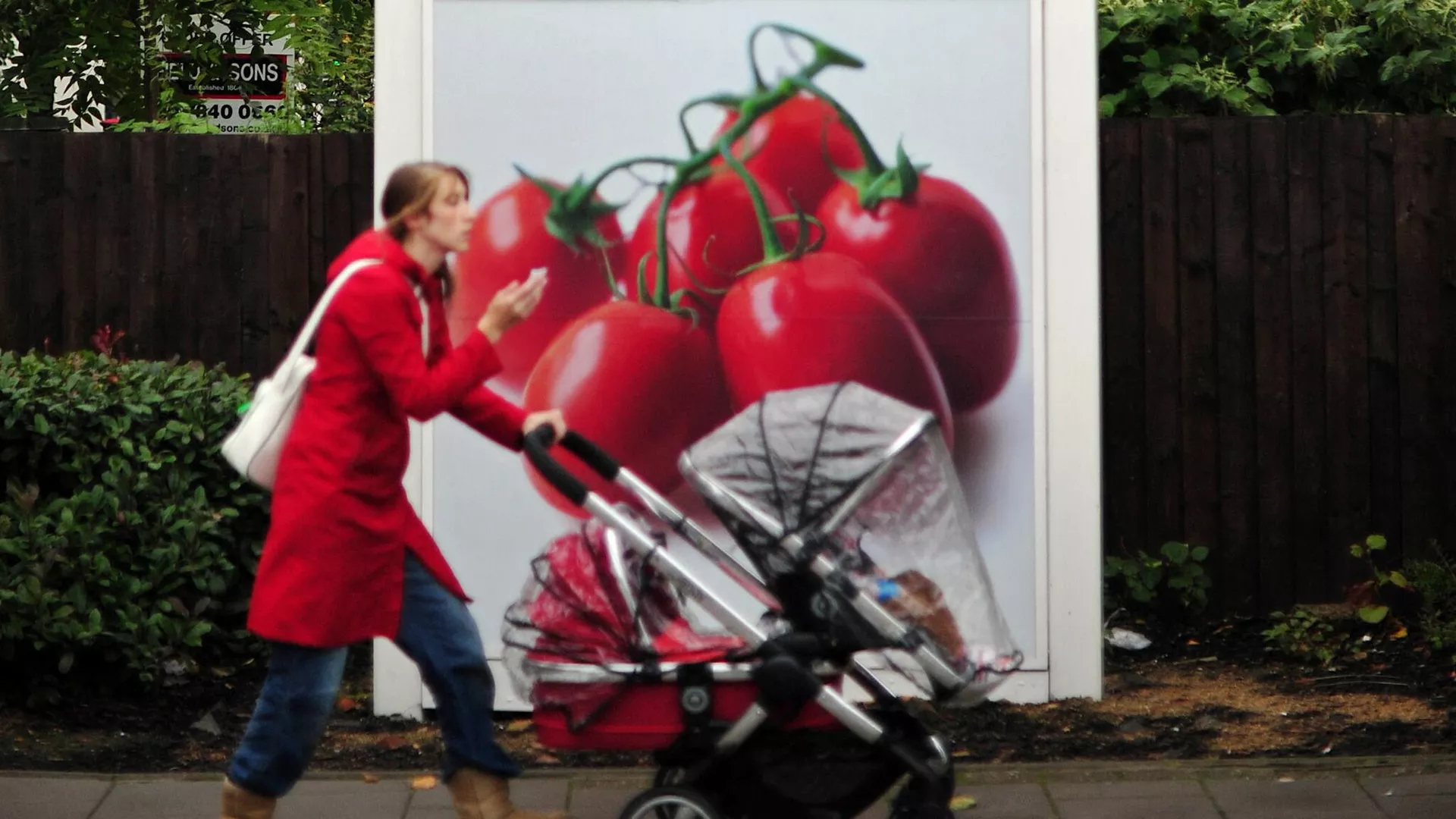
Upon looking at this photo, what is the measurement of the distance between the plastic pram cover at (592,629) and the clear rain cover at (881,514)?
0.90 ft

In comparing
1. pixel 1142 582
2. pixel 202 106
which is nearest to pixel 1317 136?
pixel 1142 582

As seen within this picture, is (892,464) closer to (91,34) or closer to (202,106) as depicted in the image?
(91,34)

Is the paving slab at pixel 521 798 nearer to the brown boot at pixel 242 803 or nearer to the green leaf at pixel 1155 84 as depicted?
the brown boot at pixel 242 803

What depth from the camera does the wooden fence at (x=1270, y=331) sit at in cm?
745

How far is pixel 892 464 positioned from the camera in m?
4.32

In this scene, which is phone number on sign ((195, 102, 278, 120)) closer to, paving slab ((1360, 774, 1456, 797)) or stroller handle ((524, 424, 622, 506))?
stroller handle ((524, 424, 622, 506))

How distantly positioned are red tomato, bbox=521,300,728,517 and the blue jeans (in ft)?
5.57

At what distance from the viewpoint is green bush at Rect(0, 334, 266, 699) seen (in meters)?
6.13

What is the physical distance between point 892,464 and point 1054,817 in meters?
1.41

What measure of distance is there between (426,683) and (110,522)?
2.38 meters

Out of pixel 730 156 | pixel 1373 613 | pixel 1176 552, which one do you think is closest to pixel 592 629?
pixel 730 156

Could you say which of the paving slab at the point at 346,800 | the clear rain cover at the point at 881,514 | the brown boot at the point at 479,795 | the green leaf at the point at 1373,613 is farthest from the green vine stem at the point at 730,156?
the green leaf at the point at 1373,613

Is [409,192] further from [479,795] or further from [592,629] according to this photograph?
[479,795]

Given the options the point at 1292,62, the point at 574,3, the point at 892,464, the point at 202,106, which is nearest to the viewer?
the point at 892,464
